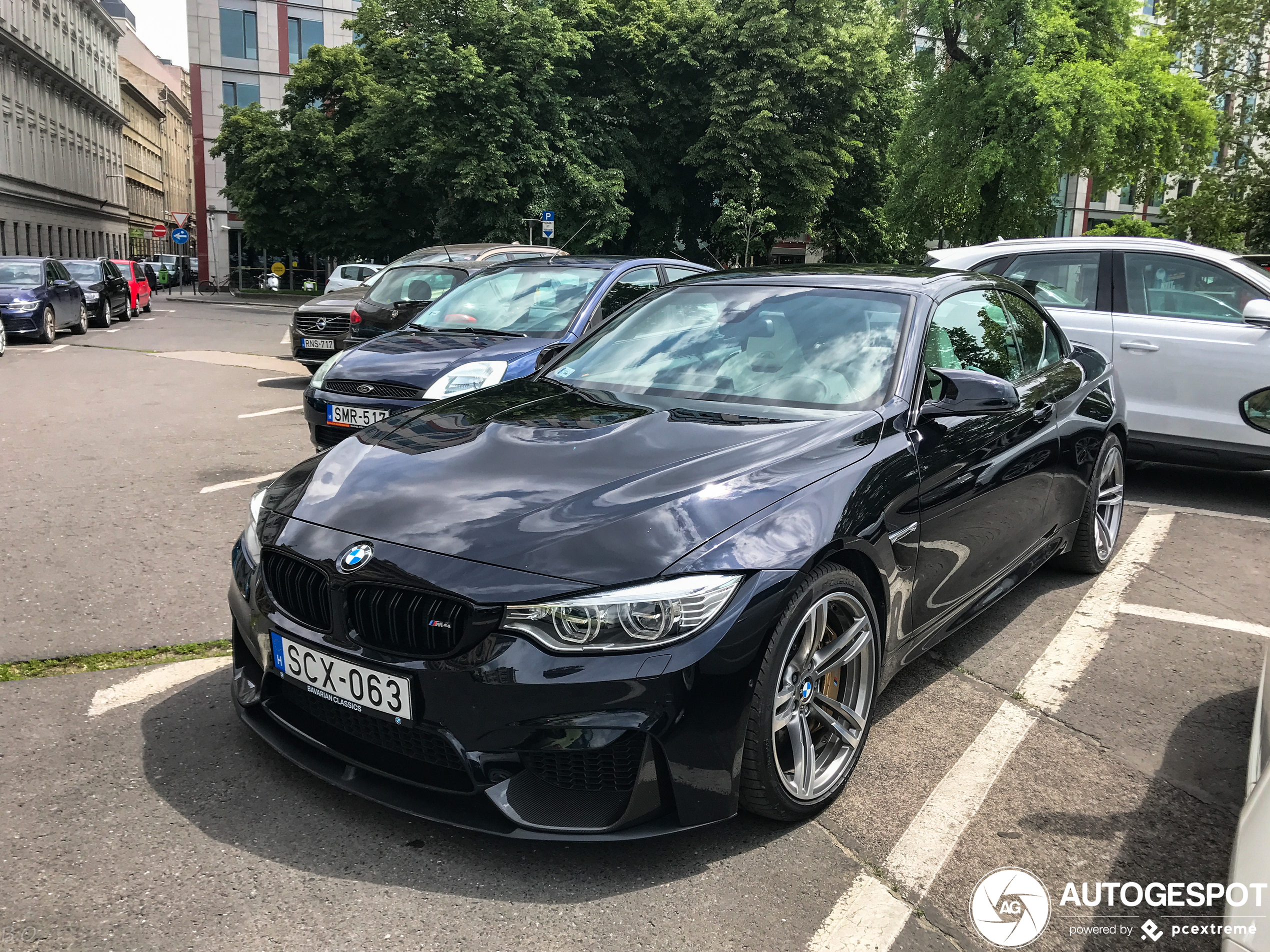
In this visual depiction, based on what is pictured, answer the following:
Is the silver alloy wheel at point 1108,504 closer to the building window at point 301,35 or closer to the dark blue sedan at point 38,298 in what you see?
the dark blue sedan at point 38,298

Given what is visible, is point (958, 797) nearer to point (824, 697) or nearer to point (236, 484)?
point (824, 697)

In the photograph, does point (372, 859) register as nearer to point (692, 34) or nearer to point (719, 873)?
point (719, 873)

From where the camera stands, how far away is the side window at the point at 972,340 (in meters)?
4.00

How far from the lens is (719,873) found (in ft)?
9.14

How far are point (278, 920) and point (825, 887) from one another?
132 cm

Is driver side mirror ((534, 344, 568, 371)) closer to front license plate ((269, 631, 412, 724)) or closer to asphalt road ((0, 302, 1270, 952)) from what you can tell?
asphalt road ((0, 302, 1270, 952))

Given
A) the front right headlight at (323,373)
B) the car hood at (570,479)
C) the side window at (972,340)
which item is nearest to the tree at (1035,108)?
the front right headlight at (323,373)

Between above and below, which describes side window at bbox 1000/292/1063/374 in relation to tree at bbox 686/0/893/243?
below

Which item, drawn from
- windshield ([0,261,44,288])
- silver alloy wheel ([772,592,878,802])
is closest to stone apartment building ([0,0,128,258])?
windshield ([0,261,44,288])

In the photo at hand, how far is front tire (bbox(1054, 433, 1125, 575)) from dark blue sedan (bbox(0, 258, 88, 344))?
60.8 ft

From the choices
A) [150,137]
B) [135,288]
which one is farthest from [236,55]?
[150,137]

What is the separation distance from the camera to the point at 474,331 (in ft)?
27.2

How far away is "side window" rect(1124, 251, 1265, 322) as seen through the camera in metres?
7.27

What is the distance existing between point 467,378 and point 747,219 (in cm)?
2633
